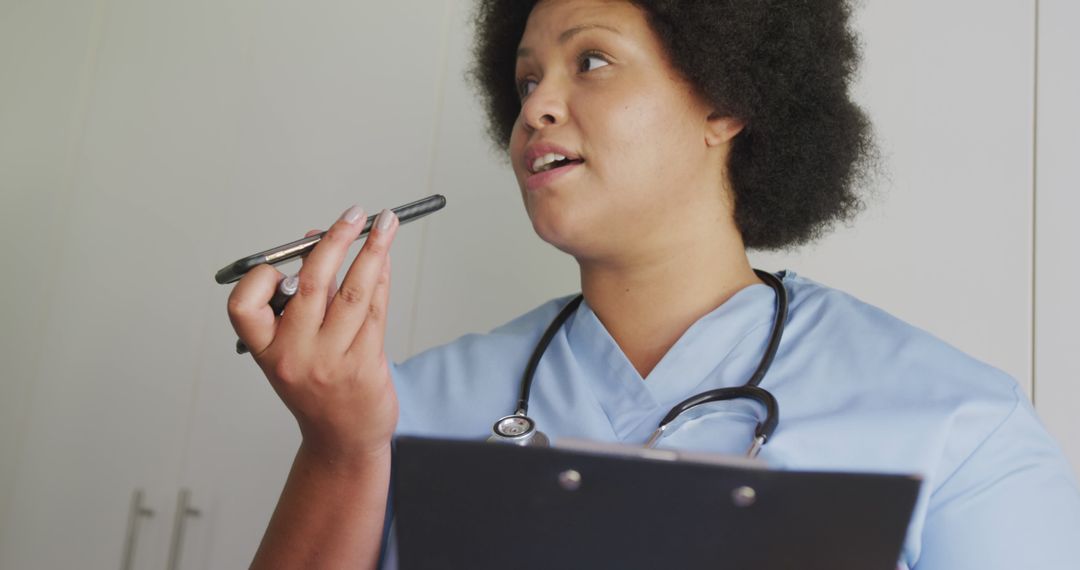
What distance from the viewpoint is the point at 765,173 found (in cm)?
116

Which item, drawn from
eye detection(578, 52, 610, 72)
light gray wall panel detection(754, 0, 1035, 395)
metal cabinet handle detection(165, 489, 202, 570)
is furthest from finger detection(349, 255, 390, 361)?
metal cabinet handle detection(165, 489, 202, 570)

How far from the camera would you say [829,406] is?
0.86m

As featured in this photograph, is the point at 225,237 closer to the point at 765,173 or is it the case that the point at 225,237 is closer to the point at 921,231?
the point at 765,173

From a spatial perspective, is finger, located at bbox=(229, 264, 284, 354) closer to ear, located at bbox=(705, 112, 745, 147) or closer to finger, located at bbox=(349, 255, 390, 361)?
finger, located at bbox=(349, 255, 390, 361)

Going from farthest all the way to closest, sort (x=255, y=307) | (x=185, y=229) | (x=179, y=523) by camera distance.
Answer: (x=185, y=229) < (x=179, y=523) < (x=255, y=307)

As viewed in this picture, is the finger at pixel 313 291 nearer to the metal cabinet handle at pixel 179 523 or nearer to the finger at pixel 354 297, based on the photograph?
the finger at pixel 354 297

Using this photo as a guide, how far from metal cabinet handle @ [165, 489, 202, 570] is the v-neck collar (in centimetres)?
105

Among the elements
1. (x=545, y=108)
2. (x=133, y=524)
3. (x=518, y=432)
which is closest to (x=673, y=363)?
(x=518, y=432)

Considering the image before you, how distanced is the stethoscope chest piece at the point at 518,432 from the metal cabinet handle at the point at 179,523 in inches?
43.0

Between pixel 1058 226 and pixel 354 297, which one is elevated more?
pixel 1058 226

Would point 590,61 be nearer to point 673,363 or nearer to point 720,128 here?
point 720,128

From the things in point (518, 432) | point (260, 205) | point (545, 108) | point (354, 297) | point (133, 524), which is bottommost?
point (133, 524)

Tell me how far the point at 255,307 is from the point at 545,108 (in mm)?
406

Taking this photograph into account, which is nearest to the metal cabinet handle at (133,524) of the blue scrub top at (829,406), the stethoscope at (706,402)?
the blue scrub top at (829,406)
